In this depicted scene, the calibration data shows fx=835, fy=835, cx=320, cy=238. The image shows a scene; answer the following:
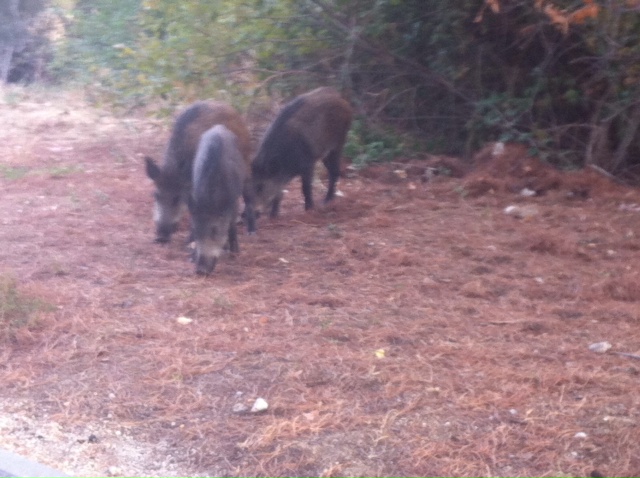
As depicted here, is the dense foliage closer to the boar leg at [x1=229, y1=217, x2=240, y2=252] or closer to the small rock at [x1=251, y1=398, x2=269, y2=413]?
the boar leg at [x1=229, y1=217, x2=240, y2=252]

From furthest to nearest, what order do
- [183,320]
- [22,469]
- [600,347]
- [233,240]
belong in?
1. [233,240]
2. [183,320]
3. [600,347]
4. [22,469]

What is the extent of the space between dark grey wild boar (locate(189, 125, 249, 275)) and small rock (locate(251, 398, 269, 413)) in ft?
8.88

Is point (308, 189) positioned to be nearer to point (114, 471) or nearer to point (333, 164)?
point (333, 164)

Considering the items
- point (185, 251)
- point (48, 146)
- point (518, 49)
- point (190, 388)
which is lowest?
point (48, 146)

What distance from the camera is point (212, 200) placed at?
7.65 metres

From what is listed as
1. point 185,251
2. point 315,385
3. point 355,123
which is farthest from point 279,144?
point 315,385

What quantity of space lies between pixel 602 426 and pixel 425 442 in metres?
0.98

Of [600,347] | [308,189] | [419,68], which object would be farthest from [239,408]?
[419,68]

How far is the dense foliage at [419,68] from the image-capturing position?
10836 millimetres

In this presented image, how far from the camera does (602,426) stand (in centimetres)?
454

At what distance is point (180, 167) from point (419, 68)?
15.1 ft

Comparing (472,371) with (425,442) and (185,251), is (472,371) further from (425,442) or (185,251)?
(185,251)

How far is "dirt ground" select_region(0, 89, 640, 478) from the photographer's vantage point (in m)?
4.43

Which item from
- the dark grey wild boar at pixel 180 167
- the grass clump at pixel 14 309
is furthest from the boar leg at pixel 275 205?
the grass clump at pixel 14 309
